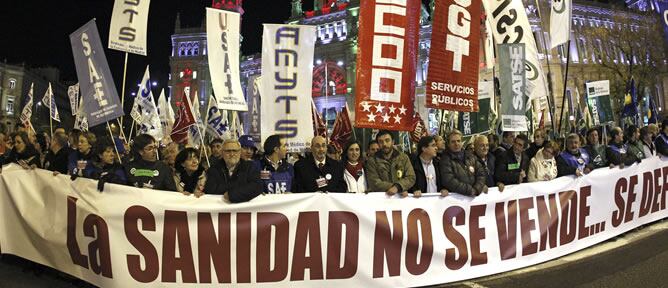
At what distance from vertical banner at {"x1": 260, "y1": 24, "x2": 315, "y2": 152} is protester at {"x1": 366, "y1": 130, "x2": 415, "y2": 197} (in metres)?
1.10

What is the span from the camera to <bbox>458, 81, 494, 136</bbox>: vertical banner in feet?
37.4

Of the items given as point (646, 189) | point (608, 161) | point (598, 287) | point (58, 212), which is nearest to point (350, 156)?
point (598, 287)

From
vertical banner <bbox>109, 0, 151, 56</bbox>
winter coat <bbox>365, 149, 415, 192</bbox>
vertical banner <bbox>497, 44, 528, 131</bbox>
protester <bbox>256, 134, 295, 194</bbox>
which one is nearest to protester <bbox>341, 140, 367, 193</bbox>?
winter coat <bbox>365, 149, 415, 192</bbox>

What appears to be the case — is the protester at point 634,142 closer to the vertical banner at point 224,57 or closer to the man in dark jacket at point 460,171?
the man in dark jacket at point 460,171

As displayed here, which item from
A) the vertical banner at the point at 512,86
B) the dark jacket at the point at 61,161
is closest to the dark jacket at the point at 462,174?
the vertical banner at the point at 512,86

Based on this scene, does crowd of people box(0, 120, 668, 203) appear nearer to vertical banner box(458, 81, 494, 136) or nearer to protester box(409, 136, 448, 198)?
protester box(409, 136, 448, 198)

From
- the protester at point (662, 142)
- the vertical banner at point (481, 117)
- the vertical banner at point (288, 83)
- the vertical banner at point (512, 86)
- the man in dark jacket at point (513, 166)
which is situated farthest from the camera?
the vertical banner at point (481, 117)

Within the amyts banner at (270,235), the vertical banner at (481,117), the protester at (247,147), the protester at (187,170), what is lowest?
the amyts banner at (270,235)

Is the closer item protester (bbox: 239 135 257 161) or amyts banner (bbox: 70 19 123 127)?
amyts banner (bbox: 70 19 123 127)

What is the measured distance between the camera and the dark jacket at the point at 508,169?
19.3ft

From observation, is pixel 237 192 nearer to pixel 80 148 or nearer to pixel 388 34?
pixel 80 148

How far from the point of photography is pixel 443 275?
4469mm

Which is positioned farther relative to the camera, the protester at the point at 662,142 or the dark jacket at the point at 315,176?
the protester at the point at 662,142

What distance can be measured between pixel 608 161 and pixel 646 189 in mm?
760
